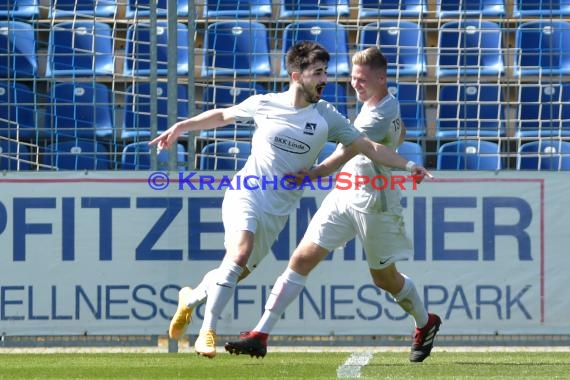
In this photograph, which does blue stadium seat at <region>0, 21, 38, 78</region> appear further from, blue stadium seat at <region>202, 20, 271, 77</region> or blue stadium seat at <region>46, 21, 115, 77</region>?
blue stadium seat at <region>202, 20, 271, 77</region>

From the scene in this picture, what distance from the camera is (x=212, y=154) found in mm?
10414

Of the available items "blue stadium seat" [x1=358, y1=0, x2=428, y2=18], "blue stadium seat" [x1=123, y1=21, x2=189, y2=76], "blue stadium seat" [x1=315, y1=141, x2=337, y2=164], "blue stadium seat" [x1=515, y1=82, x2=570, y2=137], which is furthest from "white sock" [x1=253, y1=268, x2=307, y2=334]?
"blue stadium seat" [x1=358, y1=0, x2=428, y2=18]

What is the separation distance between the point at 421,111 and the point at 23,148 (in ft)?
11.3

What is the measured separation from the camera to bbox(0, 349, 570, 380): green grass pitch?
744 cm

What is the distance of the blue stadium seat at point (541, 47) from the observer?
10977 millimetres

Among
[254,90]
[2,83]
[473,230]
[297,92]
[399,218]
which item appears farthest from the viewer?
[2,83]

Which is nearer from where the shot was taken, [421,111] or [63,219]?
[63,219]

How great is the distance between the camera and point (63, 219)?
10.0 meters

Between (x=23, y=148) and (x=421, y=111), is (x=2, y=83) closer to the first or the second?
(x=23, y=148)

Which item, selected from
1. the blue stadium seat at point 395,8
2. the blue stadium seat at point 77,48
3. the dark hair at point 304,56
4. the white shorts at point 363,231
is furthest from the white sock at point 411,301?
the blue stadium seat at point 77,48

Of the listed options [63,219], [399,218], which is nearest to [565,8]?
[399,218]

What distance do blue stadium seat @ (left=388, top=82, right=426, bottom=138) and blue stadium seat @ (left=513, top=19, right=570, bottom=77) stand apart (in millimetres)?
878

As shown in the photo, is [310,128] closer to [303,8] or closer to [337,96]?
[337,96]

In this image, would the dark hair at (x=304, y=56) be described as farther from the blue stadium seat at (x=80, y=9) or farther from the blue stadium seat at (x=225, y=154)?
the blue stadium seat at (x=80, y=9)
